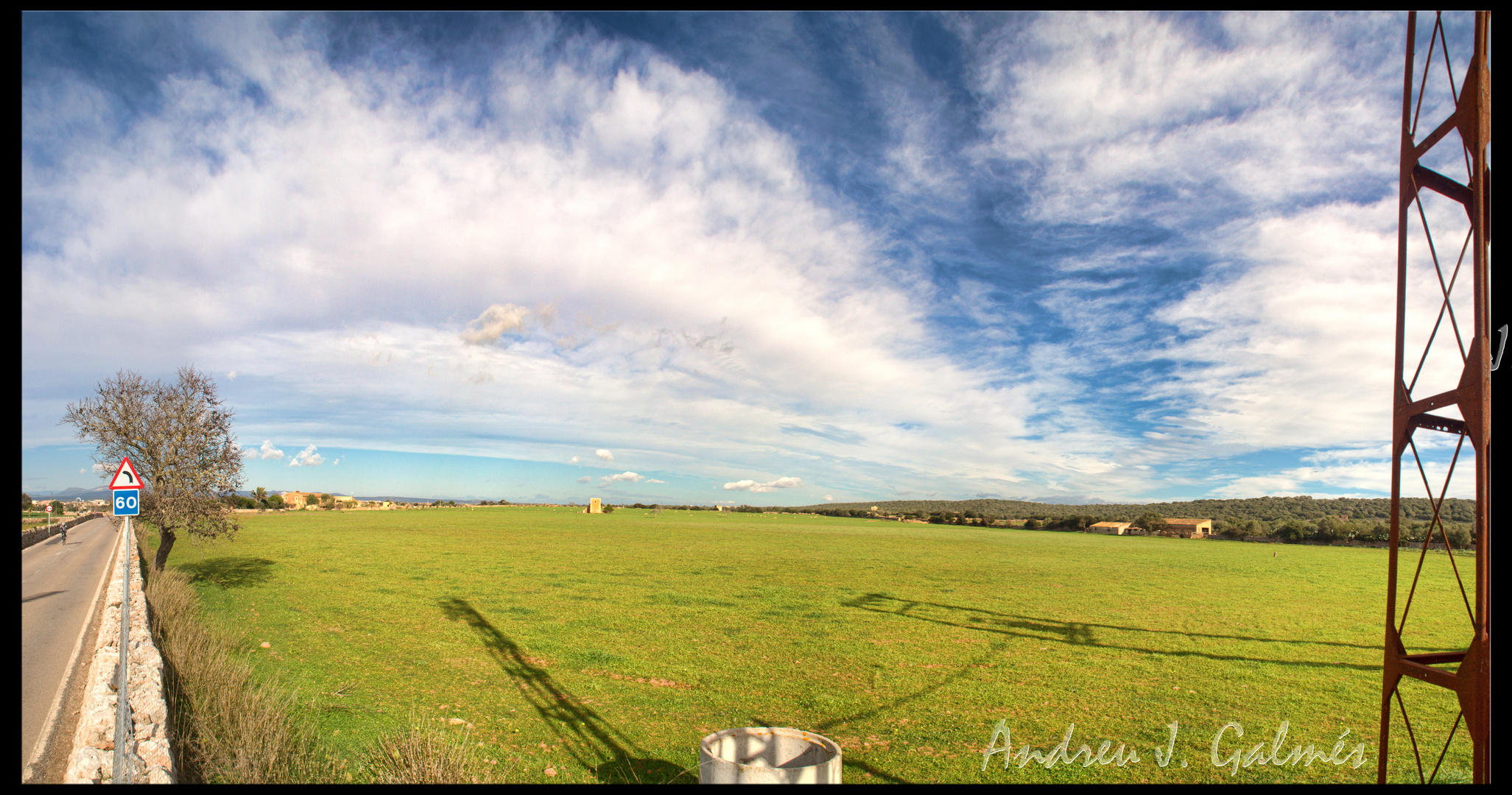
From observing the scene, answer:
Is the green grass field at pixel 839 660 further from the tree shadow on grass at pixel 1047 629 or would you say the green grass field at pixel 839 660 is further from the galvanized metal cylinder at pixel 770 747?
the galvanized metal cylinder at pixel 770 747

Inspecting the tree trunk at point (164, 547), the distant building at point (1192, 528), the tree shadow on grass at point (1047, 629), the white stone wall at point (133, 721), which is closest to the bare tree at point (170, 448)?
the tree trunk at point (164, 547)

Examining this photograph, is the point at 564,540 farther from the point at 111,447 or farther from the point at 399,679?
the point at 399,679

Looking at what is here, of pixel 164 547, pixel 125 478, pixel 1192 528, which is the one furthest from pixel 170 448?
pixel 1192 528

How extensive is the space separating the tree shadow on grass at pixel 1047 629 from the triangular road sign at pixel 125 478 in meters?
16.4

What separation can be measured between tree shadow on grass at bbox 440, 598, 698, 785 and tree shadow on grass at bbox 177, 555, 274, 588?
14.7m

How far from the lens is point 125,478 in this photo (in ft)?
29.4

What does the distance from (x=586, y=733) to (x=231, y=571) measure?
909 inches

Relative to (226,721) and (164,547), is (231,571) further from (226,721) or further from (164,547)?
(226,721)

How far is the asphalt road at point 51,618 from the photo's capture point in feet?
28.1

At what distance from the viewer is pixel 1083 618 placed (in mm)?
16984

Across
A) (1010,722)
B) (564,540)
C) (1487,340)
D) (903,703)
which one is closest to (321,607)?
(903,703)
